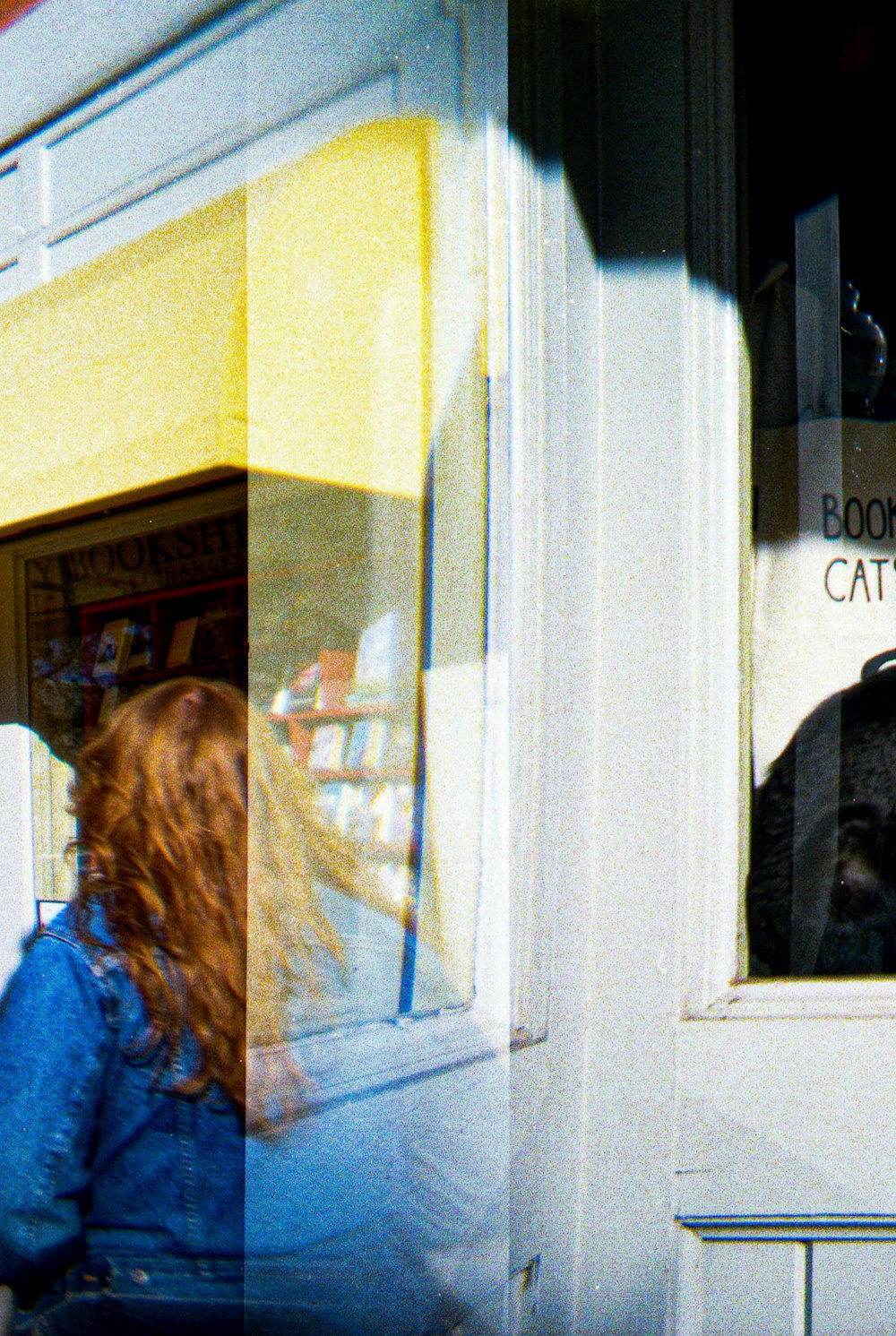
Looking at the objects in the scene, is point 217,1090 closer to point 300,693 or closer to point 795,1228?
point 300,693

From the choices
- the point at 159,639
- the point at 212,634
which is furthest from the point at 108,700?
the point at 212,634

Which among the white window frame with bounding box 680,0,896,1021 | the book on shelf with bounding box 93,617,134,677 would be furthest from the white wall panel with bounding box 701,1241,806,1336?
the book on shelf with bounding box 93,617,134,677

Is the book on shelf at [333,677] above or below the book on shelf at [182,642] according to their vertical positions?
below

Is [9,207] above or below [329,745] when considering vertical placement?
above

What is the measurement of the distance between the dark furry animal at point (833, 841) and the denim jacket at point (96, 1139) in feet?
3.80

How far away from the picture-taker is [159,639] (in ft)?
12.0

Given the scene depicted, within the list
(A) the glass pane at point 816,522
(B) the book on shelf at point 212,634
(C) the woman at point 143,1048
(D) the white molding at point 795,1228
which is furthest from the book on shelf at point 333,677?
(B) the book on shelf at point 212,634

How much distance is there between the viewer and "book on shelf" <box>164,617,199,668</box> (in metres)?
3.57

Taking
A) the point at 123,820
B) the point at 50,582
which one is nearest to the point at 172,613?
the point at 50,582

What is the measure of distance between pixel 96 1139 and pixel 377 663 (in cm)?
88

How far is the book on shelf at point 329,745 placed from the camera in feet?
6.17

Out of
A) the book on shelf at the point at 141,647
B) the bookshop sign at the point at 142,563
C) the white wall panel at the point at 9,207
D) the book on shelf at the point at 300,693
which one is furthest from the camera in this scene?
the book on shelf at the point at 141,647

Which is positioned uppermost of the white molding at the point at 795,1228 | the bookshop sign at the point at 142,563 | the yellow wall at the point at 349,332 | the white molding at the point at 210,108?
the white molding at the point at 210,108

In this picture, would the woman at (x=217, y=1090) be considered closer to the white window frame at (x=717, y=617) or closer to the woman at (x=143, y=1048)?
the woman at (x=143, y=1048)
